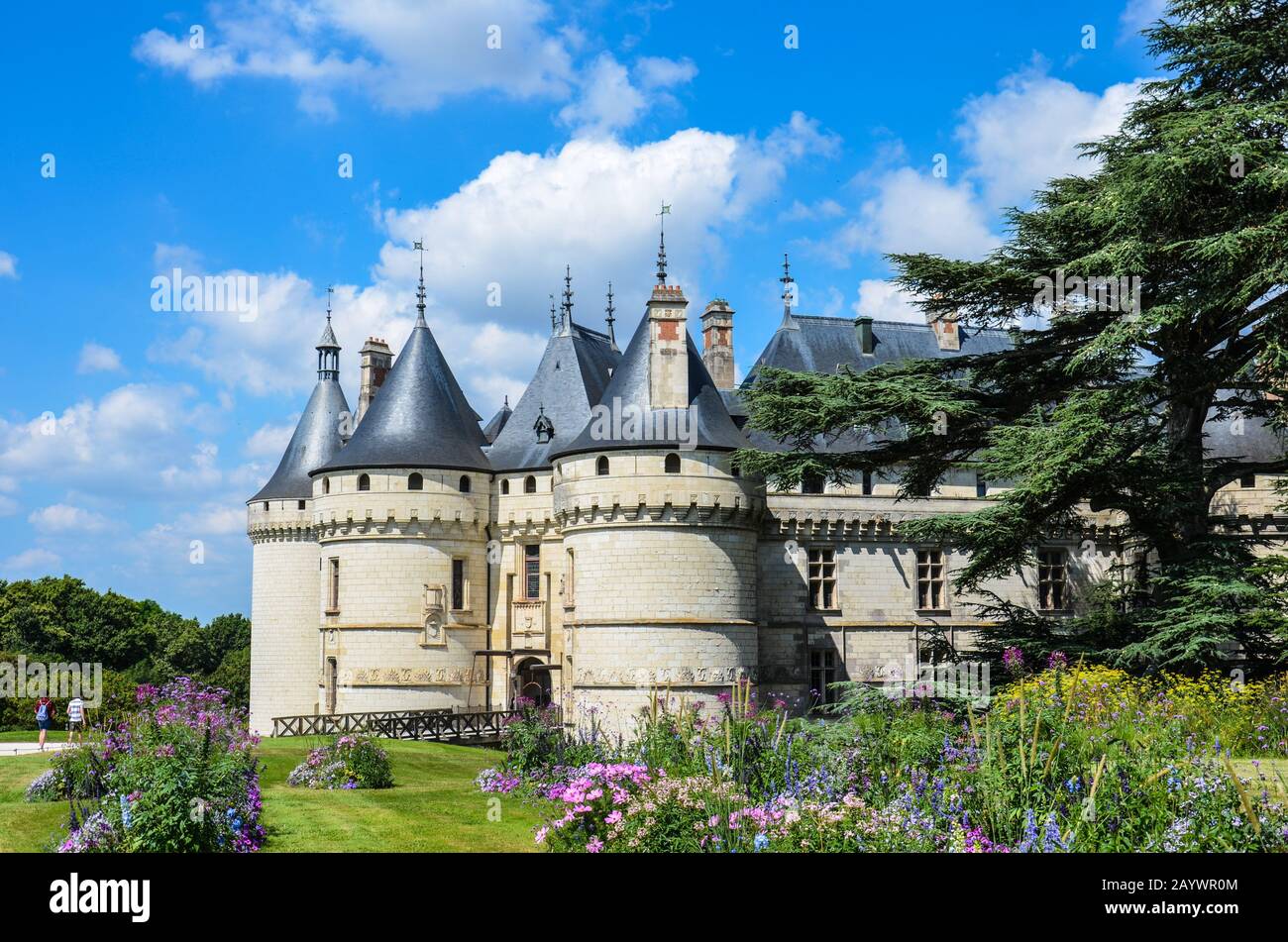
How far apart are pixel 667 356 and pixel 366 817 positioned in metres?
15.6

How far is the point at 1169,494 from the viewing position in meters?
20.3

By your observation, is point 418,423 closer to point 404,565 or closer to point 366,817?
point 404,565

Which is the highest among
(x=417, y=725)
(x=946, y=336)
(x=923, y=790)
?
(x=946, y=336)

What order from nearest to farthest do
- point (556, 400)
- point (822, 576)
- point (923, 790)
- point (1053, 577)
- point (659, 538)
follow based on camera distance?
point (923, 790)
point (659, 538)
point (822, 576)
point (1053, 577)
point (556, 400)

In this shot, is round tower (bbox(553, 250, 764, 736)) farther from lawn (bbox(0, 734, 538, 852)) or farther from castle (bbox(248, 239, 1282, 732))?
lawn (bbox(0, 734, 538, 852))

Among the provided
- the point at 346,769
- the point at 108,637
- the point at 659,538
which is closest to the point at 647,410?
the point at 659,538

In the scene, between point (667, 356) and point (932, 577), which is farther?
point (932, 577)

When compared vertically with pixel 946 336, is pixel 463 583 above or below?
below

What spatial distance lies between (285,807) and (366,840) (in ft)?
9.20

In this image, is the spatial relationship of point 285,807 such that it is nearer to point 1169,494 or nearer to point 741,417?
point 1169,494

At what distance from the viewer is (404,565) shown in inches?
1256

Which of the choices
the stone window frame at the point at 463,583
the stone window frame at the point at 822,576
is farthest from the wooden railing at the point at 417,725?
the stone window frame at the point at 822,576

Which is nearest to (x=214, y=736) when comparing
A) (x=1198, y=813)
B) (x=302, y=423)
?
(x=1198, y=813)

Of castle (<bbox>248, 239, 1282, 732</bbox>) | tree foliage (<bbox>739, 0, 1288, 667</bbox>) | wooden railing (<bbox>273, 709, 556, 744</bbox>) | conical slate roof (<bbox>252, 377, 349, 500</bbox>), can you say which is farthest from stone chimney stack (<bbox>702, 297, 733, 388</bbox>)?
conical slate roof (<bbox>252, 377, 349, 500</bbox>)
